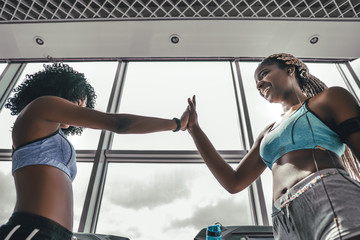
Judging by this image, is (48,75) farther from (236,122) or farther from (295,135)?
(236,122)

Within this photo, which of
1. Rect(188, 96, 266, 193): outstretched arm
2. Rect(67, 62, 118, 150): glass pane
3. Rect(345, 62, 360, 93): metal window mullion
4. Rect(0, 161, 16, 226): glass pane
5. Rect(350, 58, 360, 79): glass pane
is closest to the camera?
Rect(188, 96, 266, 193): outstretched arm

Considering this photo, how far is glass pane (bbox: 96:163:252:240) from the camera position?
73.8 inches

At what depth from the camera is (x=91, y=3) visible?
2.63m

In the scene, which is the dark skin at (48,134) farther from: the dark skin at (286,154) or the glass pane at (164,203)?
the glass pane at (164,203)

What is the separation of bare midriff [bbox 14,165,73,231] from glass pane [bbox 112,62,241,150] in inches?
61.4

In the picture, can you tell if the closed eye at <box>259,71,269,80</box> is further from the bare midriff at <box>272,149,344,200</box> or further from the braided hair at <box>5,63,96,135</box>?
the braided hair at <box>5,63,96,135</box>

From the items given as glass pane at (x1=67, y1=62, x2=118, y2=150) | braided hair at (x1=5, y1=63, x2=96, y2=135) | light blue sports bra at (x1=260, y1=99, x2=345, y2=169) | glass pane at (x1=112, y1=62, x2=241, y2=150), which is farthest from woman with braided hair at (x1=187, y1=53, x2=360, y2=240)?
glass pane at (x1=67, y1=62, x2=118, y2=150)

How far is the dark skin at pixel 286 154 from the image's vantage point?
0.67 metres

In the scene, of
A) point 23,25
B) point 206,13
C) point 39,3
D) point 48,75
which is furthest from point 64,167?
point 23,25

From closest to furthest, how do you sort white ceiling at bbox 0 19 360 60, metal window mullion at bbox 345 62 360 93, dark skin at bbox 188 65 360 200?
dark skin at bbox 188 65 360 200 < white ceiling at bbox 0 19 360 60 < metal window mullion at bbox 345 62 360 93

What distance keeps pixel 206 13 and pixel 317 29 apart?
1.48 m

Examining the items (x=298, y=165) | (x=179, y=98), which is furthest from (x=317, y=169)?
(x=179, y=98)

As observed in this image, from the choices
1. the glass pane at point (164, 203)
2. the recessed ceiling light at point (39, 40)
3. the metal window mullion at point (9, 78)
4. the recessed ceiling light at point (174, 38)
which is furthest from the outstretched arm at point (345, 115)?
the metal window mullion at point (9, 78)

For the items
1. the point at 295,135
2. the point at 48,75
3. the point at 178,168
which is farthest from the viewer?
the point at 178,168
